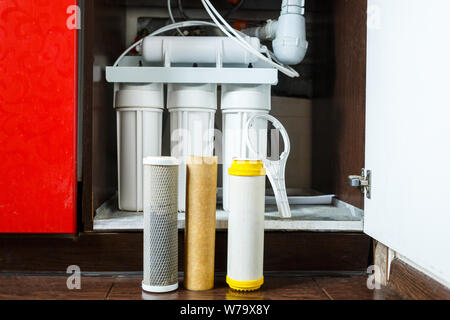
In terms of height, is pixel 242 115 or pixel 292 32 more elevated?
pixel 292 32

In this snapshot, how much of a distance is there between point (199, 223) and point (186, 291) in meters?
0.13

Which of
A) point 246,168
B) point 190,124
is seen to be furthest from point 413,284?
point 190,124

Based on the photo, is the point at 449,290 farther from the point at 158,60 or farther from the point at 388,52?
the point at 158,60

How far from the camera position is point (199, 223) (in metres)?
0.79

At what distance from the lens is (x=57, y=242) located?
0.86m

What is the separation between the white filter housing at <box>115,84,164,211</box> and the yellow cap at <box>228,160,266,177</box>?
0.29 metres

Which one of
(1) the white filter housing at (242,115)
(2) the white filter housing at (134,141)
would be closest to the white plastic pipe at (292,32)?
(1) the white filter housing at (242,115)

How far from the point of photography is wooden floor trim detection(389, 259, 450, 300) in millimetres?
631

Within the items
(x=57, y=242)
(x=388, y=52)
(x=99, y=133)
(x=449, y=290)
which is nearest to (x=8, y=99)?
(x=99, y=133)

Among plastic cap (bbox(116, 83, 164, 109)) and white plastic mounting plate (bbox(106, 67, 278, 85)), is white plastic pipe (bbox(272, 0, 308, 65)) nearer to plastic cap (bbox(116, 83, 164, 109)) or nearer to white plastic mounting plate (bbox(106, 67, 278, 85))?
white plastic mounting plate (bbox(106, 67, 278, 85))

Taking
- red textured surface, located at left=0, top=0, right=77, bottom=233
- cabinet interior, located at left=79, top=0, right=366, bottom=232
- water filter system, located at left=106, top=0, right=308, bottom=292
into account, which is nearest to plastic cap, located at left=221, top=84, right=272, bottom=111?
water filter system, located at left=106, top=0, right=308, bottom=292

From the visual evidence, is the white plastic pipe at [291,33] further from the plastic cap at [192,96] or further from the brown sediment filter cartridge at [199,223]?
the brown sediment filter cartridge at [199,223]

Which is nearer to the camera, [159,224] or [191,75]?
[159,224]

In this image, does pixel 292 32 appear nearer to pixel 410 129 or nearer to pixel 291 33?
pixel 291 33
